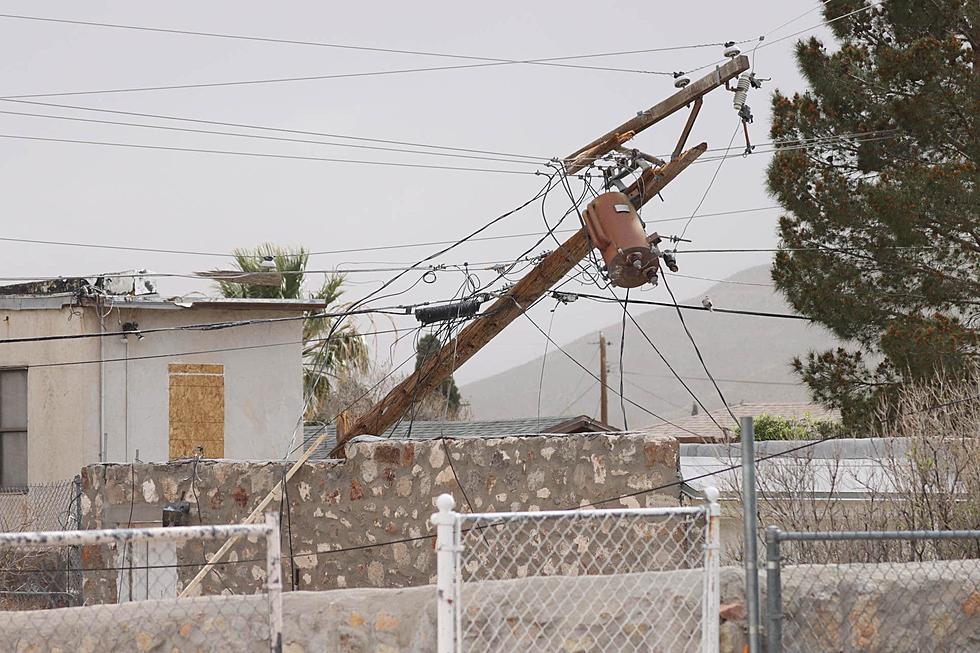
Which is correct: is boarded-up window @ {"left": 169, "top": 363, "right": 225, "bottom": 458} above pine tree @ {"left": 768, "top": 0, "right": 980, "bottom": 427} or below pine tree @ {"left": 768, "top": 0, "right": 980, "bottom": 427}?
below

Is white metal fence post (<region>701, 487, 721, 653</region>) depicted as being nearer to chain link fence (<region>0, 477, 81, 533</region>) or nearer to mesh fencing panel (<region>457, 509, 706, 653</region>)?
mesh fencing panel (<region>457, 509, 706, 653</region>)

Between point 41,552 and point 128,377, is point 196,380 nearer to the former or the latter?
point 128,377

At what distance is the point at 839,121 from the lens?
796 inches

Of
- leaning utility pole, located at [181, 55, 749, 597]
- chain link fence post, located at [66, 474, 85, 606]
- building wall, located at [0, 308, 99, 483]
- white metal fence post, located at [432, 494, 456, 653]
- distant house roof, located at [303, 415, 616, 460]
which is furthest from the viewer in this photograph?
distant house roof, located at [303, 415, 616, 460]

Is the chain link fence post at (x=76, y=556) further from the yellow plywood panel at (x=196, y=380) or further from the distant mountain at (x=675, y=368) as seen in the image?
the distant mountain at (x=675, y=368)

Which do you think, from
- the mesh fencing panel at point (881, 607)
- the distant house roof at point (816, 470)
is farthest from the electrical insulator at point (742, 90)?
the mesh fencing panel at point (881, 607)

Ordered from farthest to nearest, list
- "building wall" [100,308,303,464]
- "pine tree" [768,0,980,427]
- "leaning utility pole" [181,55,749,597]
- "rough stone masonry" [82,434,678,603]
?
1. "pine tree" [768,0,980,427]
2. "building wall" [100,308,303,464]
3. "leaning utility pole" [181,55,749,597]
4. "rough stone masonry" [82,434,678,603]

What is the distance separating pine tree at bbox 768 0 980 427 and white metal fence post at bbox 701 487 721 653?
45.0 feet

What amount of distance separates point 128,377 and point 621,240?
8.78 metres

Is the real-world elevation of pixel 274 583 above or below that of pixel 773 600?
above

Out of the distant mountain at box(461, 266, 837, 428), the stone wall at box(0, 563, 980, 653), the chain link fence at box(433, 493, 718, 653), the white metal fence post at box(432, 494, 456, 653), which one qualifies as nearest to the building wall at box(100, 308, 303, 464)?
the stone wall at box(0, 563, 980, 653)

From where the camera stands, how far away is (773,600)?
496cm

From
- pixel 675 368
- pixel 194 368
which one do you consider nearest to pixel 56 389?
pixel 194 368

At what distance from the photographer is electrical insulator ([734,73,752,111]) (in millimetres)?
11898
